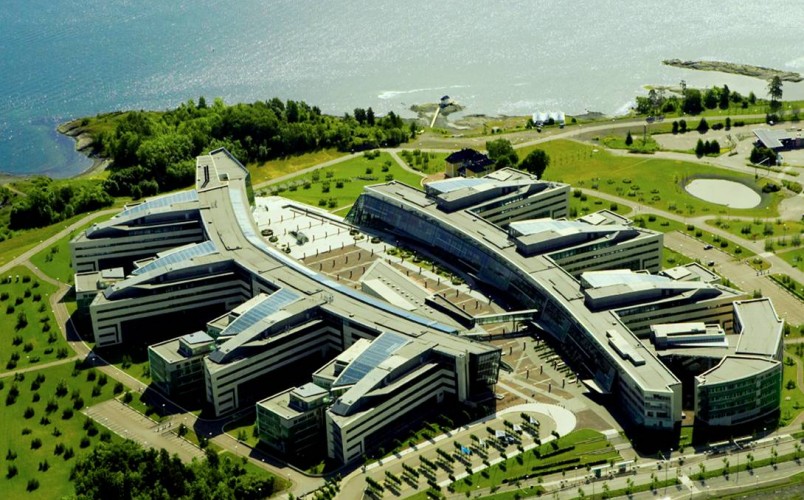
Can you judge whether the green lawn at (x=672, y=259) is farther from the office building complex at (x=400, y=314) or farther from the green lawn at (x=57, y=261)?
the green lawn at (x=57, y=261)

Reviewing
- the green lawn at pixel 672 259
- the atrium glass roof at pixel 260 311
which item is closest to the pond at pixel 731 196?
the green lawn at pixel 672 259

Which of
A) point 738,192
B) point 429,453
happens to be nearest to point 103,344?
point 429,453

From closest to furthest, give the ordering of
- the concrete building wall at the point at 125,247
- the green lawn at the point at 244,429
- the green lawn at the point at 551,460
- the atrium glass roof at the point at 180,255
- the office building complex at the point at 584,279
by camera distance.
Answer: the green lawn at the point at 551,460
the green lawn at the point at 244,429
the office building complex at the point at 584,279
the atrium glass roof at the point at 180,255
the concrete building wall at the point at 125,247

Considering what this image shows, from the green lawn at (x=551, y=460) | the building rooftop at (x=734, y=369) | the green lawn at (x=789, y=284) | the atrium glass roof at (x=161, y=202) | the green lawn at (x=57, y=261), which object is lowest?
the green lawn at (x=551, y=460)

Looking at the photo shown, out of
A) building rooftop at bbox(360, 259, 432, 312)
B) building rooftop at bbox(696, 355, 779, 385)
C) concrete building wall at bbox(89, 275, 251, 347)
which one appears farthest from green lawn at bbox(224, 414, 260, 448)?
building rooftop at bbox(696, 355, 779, 385)

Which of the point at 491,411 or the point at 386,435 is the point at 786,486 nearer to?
the point at 491,411

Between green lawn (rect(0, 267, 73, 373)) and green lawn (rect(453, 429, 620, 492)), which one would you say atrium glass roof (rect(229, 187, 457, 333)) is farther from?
green lawn (rect(0, 267, 73, 373))
